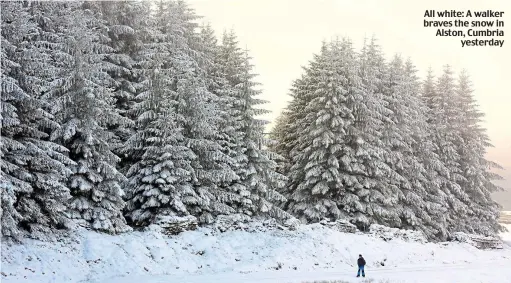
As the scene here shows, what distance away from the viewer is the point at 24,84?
16328mm

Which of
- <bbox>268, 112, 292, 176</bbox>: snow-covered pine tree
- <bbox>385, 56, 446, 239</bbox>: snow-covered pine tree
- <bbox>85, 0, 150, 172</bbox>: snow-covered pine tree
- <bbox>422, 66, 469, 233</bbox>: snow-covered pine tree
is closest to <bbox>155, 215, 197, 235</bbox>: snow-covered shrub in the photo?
<bbox>85, 0, 150, 172</bbox>: snow-covered pine tree

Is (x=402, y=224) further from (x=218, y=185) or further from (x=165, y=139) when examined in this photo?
(x=165, y=139)

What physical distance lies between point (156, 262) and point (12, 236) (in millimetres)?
5586

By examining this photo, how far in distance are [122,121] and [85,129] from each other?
2118 mm

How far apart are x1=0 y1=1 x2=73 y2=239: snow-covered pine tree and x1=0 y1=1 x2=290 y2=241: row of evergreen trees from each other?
4 centimetres

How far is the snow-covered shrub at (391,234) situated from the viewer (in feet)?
91.3

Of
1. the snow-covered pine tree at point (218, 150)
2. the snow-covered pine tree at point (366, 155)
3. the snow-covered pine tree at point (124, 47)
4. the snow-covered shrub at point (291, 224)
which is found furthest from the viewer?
the snow-covered pine tree at point (366, 155)

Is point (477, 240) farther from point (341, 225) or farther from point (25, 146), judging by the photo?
point (25, 146)

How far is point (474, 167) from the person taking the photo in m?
36.7

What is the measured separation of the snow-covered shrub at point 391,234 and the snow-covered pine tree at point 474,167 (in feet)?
29.1

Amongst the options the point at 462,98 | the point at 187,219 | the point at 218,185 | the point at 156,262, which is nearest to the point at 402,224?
the point at 462,98

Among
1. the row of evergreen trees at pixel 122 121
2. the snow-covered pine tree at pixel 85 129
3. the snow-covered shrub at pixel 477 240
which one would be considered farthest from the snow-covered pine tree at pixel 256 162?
the snow-covered shrub at pixel 477 240

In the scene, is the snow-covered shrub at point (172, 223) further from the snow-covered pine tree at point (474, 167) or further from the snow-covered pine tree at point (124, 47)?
the snow-covered pine tree at point (474, 167)

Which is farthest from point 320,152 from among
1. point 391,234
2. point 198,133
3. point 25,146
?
point 25,146
